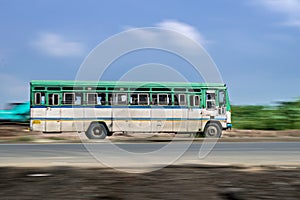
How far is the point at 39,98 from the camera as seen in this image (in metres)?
20.6

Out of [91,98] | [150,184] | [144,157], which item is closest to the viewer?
[150,184]

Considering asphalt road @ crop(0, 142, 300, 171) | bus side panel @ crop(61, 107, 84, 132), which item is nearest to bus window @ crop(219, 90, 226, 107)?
bus side panel @ crop(61, 107, 84, 132)

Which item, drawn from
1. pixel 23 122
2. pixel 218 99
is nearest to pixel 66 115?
pixel 218 99

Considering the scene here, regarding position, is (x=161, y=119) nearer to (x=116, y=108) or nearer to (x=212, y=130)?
(x=116, y=108)

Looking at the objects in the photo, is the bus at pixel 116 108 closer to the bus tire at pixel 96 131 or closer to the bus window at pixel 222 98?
the bus tire at pixel 96 131

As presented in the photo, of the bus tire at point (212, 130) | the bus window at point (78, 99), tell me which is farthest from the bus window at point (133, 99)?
the bus tire at point (212, 130)

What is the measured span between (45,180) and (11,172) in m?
1.17

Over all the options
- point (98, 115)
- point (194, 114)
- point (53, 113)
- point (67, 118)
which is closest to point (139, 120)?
point (98, 115)

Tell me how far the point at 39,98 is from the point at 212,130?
28.7 feet

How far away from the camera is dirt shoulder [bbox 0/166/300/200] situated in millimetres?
5793

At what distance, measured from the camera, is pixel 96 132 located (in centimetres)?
2092

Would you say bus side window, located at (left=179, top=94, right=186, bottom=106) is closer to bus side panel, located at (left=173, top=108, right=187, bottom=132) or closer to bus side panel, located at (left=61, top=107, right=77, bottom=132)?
bus side panel, located at (left=173, top=108, right=187, bottom=132)

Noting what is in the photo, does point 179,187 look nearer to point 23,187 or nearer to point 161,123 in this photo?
point 23,187

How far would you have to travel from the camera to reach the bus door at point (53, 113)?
20609mm
